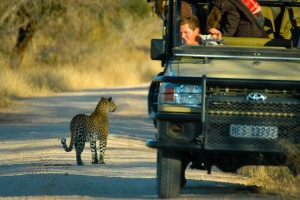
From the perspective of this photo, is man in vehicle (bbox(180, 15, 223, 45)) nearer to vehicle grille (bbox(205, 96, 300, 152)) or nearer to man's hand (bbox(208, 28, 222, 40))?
man's hand (bbox(208, 28, 222, 40))

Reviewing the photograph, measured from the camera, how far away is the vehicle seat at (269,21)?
36.9 feet

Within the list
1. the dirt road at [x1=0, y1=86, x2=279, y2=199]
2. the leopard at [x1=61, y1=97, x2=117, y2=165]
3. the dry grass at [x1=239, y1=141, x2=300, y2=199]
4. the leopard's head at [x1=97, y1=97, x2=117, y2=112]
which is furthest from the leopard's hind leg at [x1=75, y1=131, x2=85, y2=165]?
the dry grass at [x1=239, y1=141, x2=300, y2=199]

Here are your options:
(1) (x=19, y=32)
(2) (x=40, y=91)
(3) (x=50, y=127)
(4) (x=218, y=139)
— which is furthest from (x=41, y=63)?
(4) (x=218, y=139)

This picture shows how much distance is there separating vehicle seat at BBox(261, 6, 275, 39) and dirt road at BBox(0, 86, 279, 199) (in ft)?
5.80

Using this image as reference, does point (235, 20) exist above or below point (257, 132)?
above

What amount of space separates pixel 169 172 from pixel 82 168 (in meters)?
3.67

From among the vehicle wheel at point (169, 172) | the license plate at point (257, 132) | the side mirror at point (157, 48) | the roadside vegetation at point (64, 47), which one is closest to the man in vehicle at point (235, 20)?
the side mirror at point (157, 48)

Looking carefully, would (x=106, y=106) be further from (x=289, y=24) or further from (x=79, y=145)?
(x=289, y=24)

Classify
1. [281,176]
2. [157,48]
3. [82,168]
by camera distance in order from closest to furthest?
[157,48] → [281,176] → [82,168]

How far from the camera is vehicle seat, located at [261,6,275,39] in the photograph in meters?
11.2

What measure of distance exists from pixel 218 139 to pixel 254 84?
1.85ft

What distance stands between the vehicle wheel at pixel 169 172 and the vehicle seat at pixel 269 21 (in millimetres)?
3018

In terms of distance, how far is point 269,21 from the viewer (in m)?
11.3

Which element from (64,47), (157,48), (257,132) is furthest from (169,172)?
(64,47)
